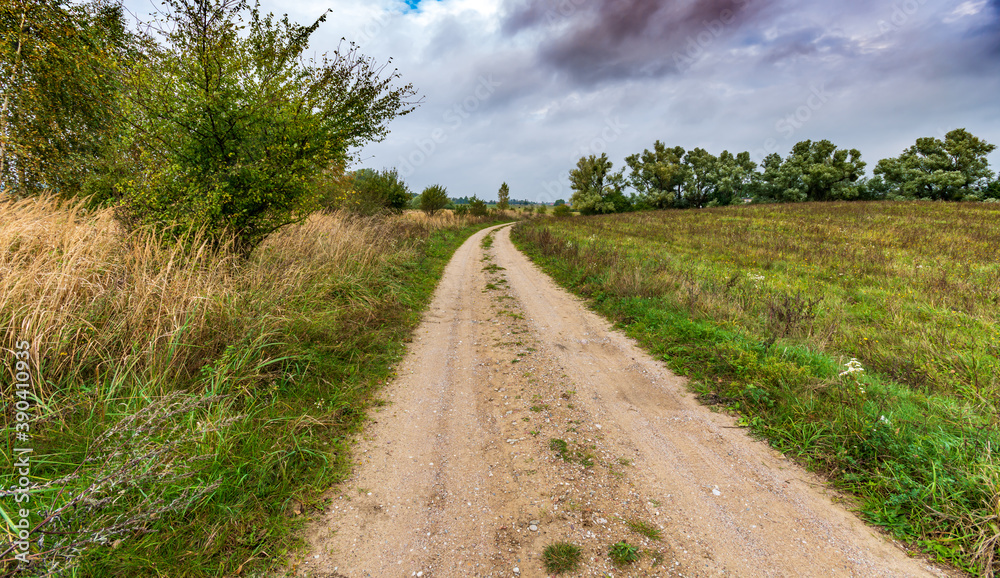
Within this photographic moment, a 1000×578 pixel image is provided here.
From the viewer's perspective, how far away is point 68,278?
3.53 meters

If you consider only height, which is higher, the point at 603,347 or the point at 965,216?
the point at 965,216

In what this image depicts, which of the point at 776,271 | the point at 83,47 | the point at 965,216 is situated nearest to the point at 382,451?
the point at 83,47

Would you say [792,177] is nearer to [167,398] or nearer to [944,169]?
[944,169]

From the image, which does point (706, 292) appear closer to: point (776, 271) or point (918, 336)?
point (918, 336)

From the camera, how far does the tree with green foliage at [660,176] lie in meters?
49.7

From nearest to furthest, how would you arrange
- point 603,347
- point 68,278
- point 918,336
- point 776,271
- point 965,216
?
point 68,278 < point 918,336 < point 603,347 < point 776,271 < point 965,216

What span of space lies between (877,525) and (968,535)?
0.42 metres

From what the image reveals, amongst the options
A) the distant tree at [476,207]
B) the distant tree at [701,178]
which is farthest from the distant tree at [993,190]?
the distant tree at [476,207]

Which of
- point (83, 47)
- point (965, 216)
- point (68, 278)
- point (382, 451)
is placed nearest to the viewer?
point (382, 451)

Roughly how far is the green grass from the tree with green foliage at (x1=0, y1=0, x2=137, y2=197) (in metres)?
9.04

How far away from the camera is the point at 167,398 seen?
2.64 meters

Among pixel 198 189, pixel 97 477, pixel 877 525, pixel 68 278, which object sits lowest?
pixel 877 525

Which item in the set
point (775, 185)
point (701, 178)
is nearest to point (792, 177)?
point (775, 185)

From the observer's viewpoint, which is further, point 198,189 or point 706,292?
point 706,292
